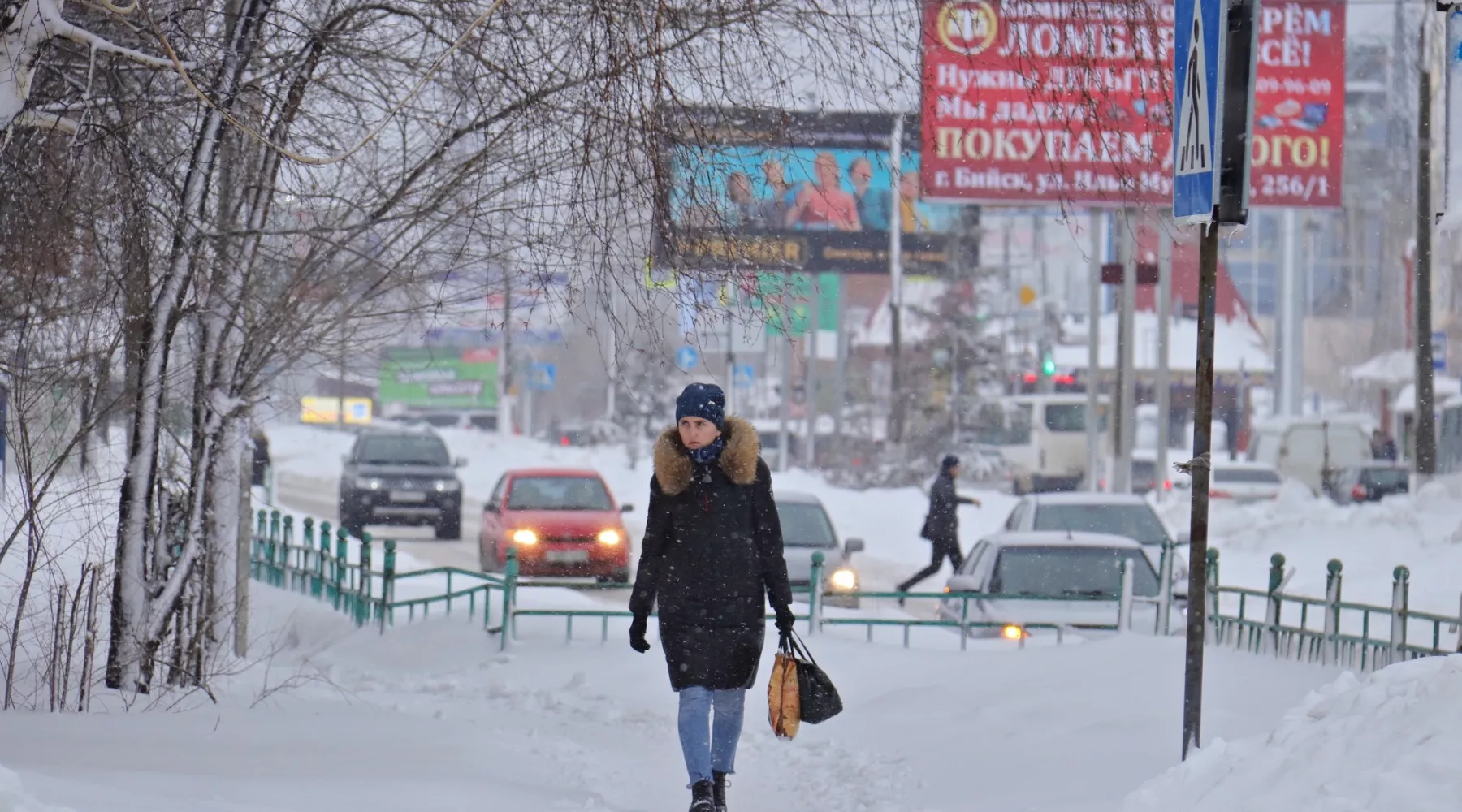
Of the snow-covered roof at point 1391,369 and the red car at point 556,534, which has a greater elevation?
the snow-covered roof at point 1391,369

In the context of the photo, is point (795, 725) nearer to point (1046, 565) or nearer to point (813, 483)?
point (1046, 565)

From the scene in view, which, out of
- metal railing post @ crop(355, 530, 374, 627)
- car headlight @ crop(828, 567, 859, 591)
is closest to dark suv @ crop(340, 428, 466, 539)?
car headlight @ crop(828, 567, 859, 591)

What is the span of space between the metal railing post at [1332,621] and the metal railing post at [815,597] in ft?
10.9

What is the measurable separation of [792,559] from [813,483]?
85.1ft

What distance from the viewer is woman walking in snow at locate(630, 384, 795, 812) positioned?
6.06 m

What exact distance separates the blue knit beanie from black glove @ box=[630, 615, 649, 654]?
0.73m

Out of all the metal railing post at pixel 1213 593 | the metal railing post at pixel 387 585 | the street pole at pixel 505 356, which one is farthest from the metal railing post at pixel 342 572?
the metal railing post at pixel 1213 593

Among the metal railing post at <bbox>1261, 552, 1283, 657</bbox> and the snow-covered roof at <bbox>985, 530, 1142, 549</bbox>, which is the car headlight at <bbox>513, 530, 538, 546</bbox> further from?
the metal railing post at <bbox>1261, 552, 1283, 657</bbox>

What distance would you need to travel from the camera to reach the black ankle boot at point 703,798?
6.08m

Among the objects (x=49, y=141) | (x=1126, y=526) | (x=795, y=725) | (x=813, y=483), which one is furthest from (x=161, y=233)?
(x=813, y=483)

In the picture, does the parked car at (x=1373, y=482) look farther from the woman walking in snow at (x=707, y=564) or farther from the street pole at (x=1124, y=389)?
the woman walking in snow at (x=707, y=564)

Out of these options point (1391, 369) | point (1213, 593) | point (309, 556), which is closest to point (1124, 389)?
point (309, 556)

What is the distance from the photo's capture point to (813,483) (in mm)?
42969

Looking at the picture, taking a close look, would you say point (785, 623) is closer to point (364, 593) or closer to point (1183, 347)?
point (364, 593)
